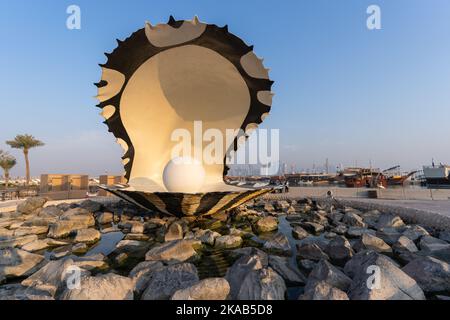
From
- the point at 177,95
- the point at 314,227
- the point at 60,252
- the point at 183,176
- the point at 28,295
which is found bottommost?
the point at 60,252

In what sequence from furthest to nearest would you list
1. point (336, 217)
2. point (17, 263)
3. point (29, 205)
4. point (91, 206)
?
point (29, 205), point (91, 206), point (336, 217), point (17, 263)

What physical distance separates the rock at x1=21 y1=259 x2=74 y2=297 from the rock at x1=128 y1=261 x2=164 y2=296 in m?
1.01

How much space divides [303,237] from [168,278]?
4.52 meters

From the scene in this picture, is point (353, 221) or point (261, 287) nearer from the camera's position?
point (261, 287)

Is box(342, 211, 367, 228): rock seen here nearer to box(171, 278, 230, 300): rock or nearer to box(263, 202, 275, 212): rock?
box(263, 202, 275, 212): rock

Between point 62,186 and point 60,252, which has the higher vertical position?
point 62,186

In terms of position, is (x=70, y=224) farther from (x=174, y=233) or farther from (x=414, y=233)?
(x=414, y=233)

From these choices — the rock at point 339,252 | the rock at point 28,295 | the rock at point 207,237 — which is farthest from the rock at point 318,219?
the rock at point 28,295

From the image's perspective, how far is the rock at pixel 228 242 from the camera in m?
6.21

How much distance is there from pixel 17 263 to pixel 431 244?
29.0 feet

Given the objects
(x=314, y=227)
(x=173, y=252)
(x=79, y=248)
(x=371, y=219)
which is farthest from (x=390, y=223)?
(x=79, y=248)

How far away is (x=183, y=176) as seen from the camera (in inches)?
362
